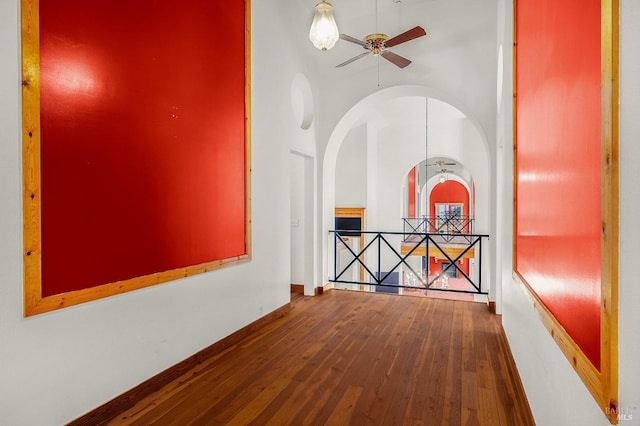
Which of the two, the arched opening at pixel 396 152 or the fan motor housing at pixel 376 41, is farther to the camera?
the arched opening at pixel 396 152

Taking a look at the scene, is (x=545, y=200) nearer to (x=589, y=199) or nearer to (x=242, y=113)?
(x=589, y=199)

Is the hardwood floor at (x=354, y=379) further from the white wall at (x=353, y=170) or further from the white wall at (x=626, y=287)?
the white wall at (x=353, y=170)

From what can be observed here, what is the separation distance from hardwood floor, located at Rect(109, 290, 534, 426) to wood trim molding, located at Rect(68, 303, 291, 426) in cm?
5

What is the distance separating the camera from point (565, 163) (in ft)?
4.57

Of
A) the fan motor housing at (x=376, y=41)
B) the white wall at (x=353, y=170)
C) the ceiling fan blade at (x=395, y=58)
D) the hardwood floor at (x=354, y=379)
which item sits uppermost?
the fan motor housing at (x=376, y=41)

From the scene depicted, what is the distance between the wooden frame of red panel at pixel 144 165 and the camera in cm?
177

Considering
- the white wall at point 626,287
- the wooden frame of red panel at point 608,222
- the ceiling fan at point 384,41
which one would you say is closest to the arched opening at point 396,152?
the ceiling fan at point 384,41

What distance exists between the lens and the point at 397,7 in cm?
468

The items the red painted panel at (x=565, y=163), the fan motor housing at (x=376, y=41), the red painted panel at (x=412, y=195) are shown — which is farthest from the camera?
the red painted panel at (x=412, y=195)

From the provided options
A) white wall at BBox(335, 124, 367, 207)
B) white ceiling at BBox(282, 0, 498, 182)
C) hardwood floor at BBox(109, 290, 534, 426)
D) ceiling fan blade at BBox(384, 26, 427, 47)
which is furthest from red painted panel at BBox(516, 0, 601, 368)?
white wall at BBox(335, 124, 367, 207)

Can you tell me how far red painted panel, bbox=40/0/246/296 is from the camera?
1931 millimetres

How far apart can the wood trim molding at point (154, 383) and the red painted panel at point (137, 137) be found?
0.74 m

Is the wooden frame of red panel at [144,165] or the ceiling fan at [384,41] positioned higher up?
the ceiling fan at [384,41]

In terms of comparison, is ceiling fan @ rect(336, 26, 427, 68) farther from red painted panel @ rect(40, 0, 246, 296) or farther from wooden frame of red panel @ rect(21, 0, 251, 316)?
red painted panel @ rect(40, 0, 246, 296)
